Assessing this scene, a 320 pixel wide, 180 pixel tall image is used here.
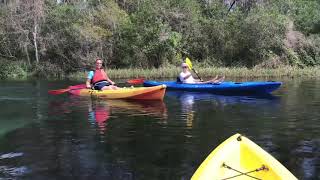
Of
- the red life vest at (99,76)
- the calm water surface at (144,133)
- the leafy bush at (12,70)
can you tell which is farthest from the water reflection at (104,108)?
the leafy bush at (12,70)

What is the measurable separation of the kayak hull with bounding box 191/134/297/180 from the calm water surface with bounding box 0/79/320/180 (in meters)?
0.90

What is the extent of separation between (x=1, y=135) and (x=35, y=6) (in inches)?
803

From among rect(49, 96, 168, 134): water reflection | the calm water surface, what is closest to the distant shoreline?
the calm water surface

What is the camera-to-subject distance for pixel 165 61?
28078mm

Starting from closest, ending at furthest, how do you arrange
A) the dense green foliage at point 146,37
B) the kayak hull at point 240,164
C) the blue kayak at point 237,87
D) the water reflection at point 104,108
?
the kayak hull at point 240,164
the water reflection at point 104,108
the blue kayak at point 237,87
the dense green foliage at point 146,37

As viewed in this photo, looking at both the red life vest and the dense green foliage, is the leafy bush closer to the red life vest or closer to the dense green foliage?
the dense green foliage

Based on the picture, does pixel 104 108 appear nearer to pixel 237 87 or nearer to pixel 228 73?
pixel 237 87

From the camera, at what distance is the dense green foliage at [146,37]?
28.1 metres

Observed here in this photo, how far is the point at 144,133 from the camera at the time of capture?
9242 mm

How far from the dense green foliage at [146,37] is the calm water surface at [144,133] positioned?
13.1 meters

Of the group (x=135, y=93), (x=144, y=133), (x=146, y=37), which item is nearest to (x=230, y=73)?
(x=146, y=37)

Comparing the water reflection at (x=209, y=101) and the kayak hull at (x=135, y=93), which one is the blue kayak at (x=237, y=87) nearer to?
the water reflection at (x=209, y=101)

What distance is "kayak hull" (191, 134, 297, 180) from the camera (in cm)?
513

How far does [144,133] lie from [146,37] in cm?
1932
